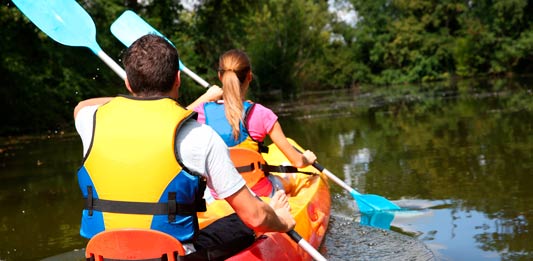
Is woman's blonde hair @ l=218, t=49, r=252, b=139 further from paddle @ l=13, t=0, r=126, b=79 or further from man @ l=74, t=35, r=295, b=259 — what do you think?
man @ l=74, t=35, r=295, b=259

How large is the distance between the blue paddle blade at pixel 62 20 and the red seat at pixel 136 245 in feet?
6.87

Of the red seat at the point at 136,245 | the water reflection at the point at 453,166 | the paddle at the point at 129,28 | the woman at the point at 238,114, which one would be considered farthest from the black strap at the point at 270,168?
the red seat at the point at 136,245

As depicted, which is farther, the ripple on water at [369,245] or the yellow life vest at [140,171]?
the ripple on water at [369,245]

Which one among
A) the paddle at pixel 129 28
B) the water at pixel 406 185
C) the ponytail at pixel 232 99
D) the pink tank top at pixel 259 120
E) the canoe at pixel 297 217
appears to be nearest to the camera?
the canoe at pixel 297 217

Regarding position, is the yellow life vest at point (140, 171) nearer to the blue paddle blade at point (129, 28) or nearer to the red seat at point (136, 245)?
the red seat at point (136, 245)

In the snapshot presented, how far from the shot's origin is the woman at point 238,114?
11.7 ft

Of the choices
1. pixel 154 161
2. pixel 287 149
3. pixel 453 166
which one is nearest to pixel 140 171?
pixel 154 161

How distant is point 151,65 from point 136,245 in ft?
1.87

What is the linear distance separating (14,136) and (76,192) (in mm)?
7303

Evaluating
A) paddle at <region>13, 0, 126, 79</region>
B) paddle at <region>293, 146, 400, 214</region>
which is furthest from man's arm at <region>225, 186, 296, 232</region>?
paddle at <region>293, 146, 400, 214</region>

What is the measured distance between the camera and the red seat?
6.78 ft

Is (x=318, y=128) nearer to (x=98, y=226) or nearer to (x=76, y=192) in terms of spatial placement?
(x=76, y=192)

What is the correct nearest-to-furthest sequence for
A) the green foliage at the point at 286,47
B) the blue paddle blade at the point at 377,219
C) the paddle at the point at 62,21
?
the paddle at the point at 62,21 < the blue paddle blade at the point at 377,219 < the green foliage at the point at 286,47

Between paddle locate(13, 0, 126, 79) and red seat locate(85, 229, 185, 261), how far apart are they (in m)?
2.04
